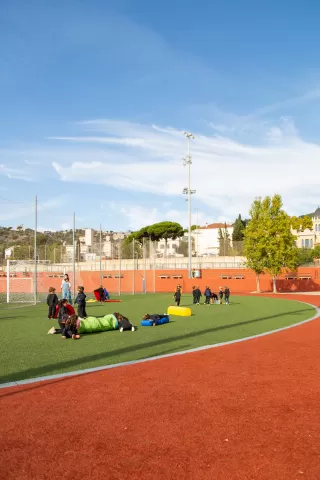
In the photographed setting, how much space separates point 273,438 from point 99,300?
98.1ft

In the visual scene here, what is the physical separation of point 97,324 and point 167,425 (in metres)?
10.6

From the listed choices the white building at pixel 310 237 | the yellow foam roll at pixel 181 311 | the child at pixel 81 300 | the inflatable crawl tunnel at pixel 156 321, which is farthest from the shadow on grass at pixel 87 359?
the white building at pixel 310 237

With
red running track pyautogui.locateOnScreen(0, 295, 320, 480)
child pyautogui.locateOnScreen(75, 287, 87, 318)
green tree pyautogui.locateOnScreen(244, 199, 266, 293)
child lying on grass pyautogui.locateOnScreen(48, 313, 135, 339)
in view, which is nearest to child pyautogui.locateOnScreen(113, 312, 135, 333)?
child lying on grass pyautogui.locateOnScreen(48, 313, 135, 339)

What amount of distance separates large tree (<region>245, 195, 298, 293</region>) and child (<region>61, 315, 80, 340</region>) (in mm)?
38380

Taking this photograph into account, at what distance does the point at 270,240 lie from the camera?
52969mm

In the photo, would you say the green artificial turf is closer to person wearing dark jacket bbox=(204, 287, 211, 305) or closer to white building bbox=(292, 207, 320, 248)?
person wearing dark jacket bbox=(204, 287, 211, 305)

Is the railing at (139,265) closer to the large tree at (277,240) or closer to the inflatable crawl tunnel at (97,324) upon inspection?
the large tree at (277,240)

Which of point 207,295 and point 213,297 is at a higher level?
point 207,295

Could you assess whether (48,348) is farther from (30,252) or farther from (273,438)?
(30,252)

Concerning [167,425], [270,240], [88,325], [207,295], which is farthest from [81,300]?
[270,240]

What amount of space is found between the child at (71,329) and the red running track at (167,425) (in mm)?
5080

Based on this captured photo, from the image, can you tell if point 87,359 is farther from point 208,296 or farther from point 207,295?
point 208,296

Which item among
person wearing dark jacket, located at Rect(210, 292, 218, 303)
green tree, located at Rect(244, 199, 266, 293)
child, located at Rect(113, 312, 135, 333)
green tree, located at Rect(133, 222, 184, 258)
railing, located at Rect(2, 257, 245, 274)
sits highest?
green tree, located at Rect(133, 222, 184, 258)

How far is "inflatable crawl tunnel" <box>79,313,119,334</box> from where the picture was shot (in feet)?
54.5
